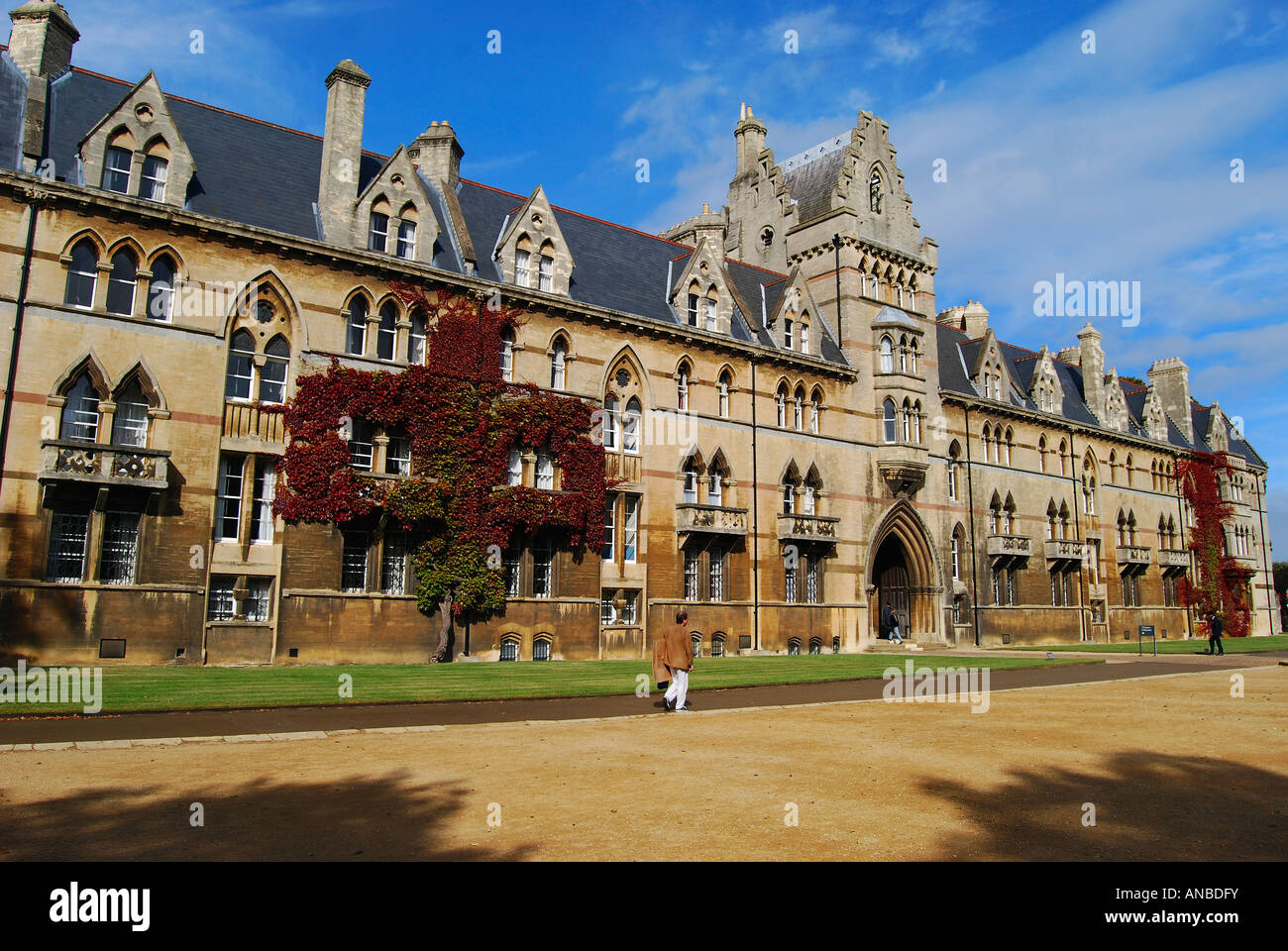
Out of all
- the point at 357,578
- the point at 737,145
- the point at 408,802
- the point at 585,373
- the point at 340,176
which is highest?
the point at 737,145

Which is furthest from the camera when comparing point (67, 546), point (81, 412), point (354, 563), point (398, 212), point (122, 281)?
point (398, 212)

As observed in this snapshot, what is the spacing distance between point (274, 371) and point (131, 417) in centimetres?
394

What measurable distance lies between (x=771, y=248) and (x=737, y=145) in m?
7.29

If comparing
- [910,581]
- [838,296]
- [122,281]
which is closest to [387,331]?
[122,281]

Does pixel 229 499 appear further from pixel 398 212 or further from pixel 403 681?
pixel 398 212

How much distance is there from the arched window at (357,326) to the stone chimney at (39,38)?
10536 mm

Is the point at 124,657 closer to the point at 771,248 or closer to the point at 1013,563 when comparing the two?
the point at 771,248

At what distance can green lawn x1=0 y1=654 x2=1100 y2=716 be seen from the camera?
1488cm

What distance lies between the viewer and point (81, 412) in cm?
2305

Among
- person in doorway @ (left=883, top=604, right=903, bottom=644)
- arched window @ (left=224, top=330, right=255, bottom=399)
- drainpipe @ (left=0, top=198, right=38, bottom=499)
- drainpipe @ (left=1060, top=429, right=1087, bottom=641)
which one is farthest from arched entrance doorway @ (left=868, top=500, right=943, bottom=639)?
drainpipe @ (left=0, top=198, right=38, bottom=499)

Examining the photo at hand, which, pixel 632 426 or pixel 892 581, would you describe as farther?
pixel 892 581

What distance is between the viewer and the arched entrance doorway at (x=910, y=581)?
41.7 meters
